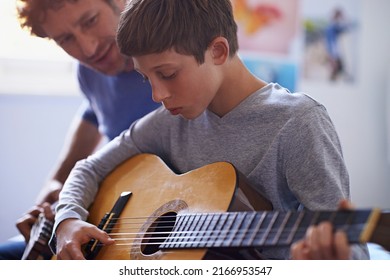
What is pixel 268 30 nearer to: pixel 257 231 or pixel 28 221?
pixel 28 221

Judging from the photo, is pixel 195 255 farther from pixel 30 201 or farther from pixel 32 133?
pixel 32 133

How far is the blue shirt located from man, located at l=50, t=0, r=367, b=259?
0.76ft

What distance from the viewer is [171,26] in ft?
2.52

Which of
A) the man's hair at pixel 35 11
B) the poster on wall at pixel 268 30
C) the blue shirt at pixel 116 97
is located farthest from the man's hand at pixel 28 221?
the poster on wall at pixel 268 30

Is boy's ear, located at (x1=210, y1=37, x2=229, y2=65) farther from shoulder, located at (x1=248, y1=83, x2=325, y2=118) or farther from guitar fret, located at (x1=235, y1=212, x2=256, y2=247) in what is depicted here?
guitar fret, located at (x1=235, y1=212, x2=256, y2=247)

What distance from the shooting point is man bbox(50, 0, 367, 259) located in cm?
71

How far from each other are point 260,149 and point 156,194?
171 mm

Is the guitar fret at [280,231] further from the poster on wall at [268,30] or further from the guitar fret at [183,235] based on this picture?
the poster on wall at [268,30]

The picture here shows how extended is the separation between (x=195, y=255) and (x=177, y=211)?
0.09 m

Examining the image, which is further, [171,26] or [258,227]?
[171,26]

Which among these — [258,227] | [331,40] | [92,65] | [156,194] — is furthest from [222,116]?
[331,40]

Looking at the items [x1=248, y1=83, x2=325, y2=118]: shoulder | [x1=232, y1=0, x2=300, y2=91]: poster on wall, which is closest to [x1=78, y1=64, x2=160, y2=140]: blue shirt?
[x1=248, y1=83, x2=325, y2=118]: shoulder

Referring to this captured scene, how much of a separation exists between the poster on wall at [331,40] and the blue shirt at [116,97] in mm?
432

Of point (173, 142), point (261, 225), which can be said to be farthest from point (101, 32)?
point (261, 225)
